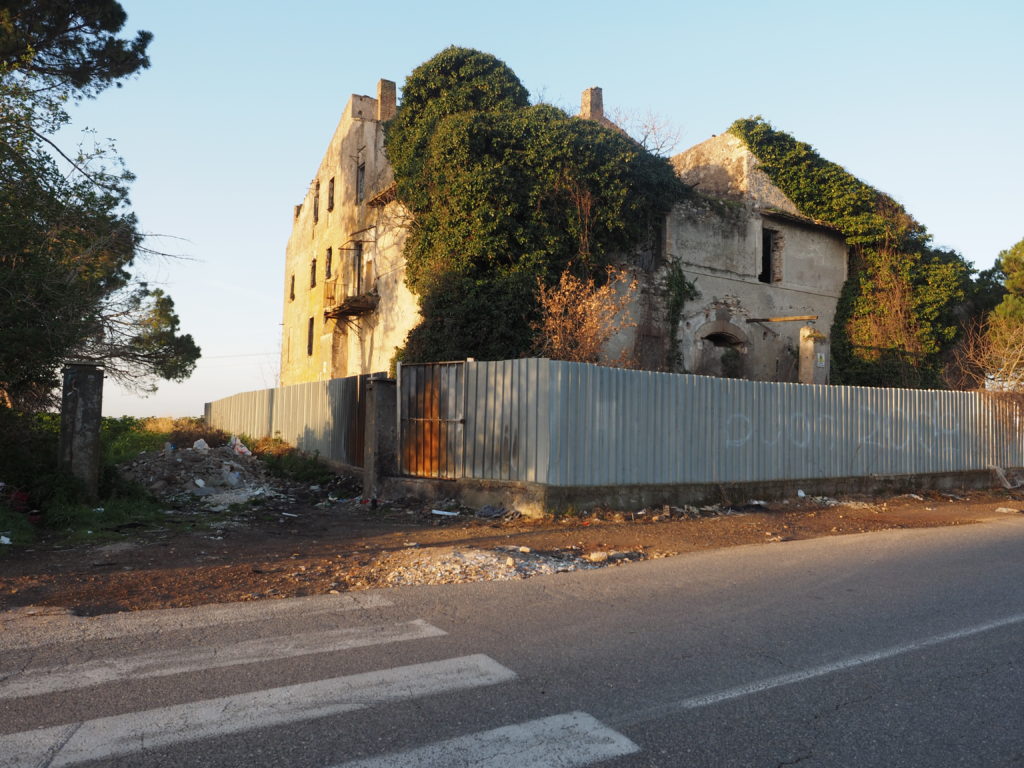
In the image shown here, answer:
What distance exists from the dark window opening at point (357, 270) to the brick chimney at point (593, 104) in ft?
32.5

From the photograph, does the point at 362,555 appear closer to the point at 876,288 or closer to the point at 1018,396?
the point at 1018,396

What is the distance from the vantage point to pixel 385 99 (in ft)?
89.4

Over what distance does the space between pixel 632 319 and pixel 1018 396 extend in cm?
970

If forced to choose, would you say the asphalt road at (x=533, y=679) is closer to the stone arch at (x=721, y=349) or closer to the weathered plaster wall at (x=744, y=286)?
the stone arch at (x=721, y=349)

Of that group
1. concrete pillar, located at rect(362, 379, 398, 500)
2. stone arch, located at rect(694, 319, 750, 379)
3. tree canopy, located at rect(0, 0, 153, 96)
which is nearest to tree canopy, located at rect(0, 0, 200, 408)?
tree canopy, located at rect(0, 0, 153, 96)

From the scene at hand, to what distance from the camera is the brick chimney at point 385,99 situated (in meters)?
27.1

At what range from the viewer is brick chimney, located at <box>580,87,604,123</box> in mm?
27875

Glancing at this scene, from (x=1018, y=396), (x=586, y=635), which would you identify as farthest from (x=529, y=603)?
(x=1018, y=396)

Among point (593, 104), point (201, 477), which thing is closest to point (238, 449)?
point (201, 477)

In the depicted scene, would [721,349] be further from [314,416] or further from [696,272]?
[314,416]

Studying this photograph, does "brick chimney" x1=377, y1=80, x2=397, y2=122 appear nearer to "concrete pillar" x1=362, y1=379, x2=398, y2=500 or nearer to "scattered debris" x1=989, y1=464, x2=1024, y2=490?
"concrete pillar" x1=362, y1=379, x2=398, y2=500

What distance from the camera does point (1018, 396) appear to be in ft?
60.3

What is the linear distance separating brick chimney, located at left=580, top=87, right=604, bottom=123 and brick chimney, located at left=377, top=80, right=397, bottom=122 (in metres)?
7.10

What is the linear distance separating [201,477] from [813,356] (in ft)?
55.3
